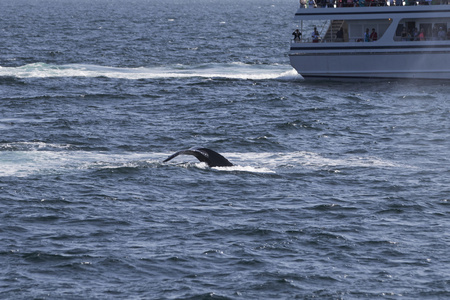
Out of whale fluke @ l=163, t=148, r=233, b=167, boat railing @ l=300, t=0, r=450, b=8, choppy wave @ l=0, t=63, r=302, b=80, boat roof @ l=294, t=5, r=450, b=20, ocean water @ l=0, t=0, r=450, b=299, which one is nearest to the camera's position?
ocean water @ l=0, t=0, r=450, b=299

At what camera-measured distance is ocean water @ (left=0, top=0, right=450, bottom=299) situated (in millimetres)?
24906

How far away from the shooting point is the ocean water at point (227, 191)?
2491cm

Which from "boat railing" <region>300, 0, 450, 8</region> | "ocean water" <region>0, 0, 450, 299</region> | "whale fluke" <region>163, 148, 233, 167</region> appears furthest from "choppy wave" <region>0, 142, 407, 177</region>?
"boat railing" <region>300, 0, 450, 8</region>

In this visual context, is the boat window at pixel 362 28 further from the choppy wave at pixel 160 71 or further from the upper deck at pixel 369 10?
the choppy wave at pixel 160 71

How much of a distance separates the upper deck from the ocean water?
191 inches

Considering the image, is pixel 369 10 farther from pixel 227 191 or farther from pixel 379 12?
pixel 227 191

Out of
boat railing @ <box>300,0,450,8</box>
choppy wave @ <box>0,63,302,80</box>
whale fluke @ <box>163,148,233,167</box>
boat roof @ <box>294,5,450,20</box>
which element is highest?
boat railing @ <box>300,0,450,8</box>

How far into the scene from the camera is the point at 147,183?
35375 mm

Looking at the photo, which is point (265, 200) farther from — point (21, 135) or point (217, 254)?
point (21, 135)

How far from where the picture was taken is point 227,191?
112ft

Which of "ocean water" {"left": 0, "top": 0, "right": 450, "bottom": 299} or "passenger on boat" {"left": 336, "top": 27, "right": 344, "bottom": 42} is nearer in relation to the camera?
"ocean water" {"left": 0, "top": 0, "right": 450, "bottom": 299}

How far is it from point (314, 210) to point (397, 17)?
3638cm

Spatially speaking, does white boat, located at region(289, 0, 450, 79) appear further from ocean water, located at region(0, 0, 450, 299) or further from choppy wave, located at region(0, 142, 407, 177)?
choppy wave, located at region(0, 142, 407, 177)

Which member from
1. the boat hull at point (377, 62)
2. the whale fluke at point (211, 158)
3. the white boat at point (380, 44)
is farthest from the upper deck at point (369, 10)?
the whale fluke at point (211, 158)
